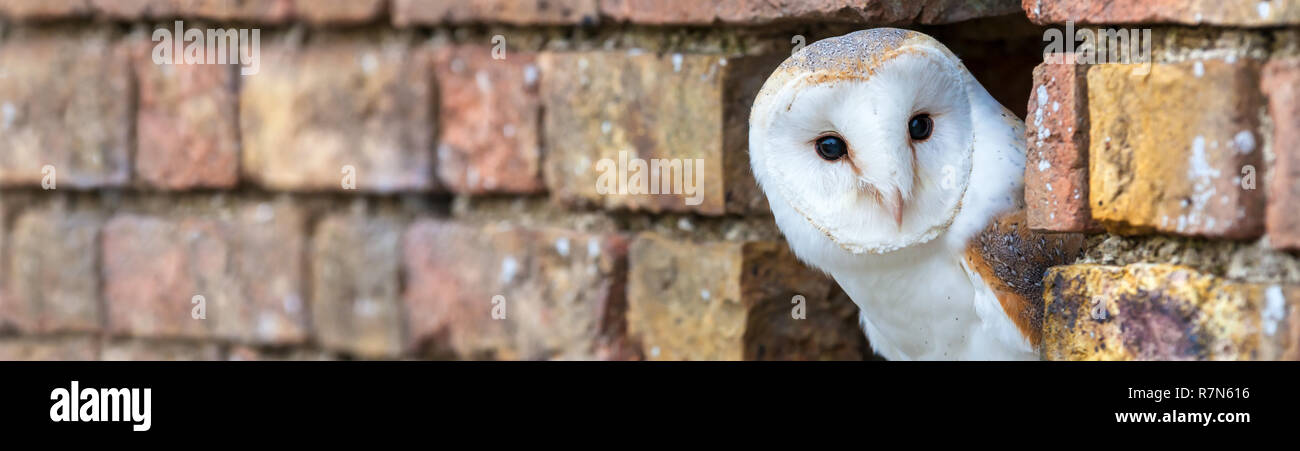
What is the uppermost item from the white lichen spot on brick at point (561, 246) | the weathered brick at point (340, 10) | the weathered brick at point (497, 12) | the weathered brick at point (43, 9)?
the weathered brick at point (43, 9)

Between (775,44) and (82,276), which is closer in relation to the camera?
(775,44)

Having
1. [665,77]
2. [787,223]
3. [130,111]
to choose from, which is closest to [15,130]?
[130,111]

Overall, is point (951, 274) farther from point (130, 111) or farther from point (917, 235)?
point (130, 111)

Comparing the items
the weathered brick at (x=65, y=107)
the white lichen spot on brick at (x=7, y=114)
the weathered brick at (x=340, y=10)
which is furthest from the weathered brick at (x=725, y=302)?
the white lichen spot on brick at (x=7, y=114)

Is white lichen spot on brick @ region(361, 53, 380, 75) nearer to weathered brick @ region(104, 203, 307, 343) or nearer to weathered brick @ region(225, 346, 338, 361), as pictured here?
weathered brick @ region(104, 203, 307, 343)

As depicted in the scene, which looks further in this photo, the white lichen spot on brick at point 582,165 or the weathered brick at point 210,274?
the weathered brick at point 210,274

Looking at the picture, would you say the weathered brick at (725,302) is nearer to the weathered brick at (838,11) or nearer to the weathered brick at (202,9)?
the weathered brick at (838,11)

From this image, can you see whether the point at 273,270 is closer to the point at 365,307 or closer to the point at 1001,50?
the point at 365,307
